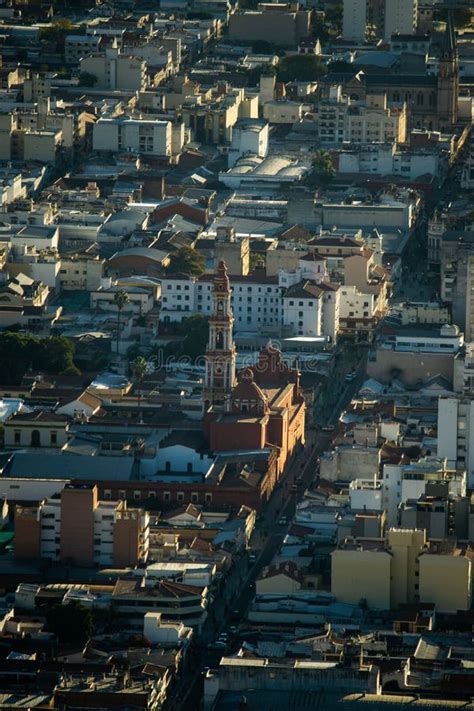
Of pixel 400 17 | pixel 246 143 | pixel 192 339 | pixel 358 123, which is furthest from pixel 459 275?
pixel 400 17

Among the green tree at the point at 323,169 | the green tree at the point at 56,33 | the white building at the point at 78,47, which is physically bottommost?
the green tree at the point at 56,33

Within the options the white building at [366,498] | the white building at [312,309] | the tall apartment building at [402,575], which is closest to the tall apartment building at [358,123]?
the white building at [312,309]

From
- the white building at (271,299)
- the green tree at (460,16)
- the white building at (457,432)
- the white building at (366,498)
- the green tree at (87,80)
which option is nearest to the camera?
the white building at (366,498)

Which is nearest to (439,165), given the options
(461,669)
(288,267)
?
(288,267)

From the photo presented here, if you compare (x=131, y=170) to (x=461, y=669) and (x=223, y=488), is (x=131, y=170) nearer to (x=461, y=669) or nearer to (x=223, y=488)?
(x=223, y=488)

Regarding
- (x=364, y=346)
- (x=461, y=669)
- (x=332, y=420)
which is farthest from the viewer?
(x=364, y=346)

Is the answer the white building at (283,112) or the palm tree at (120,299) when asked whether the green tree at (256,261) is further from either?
the white building at (283,112)

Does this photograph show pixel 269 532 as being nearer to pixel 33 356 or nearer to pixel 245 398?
pixel 245 398
